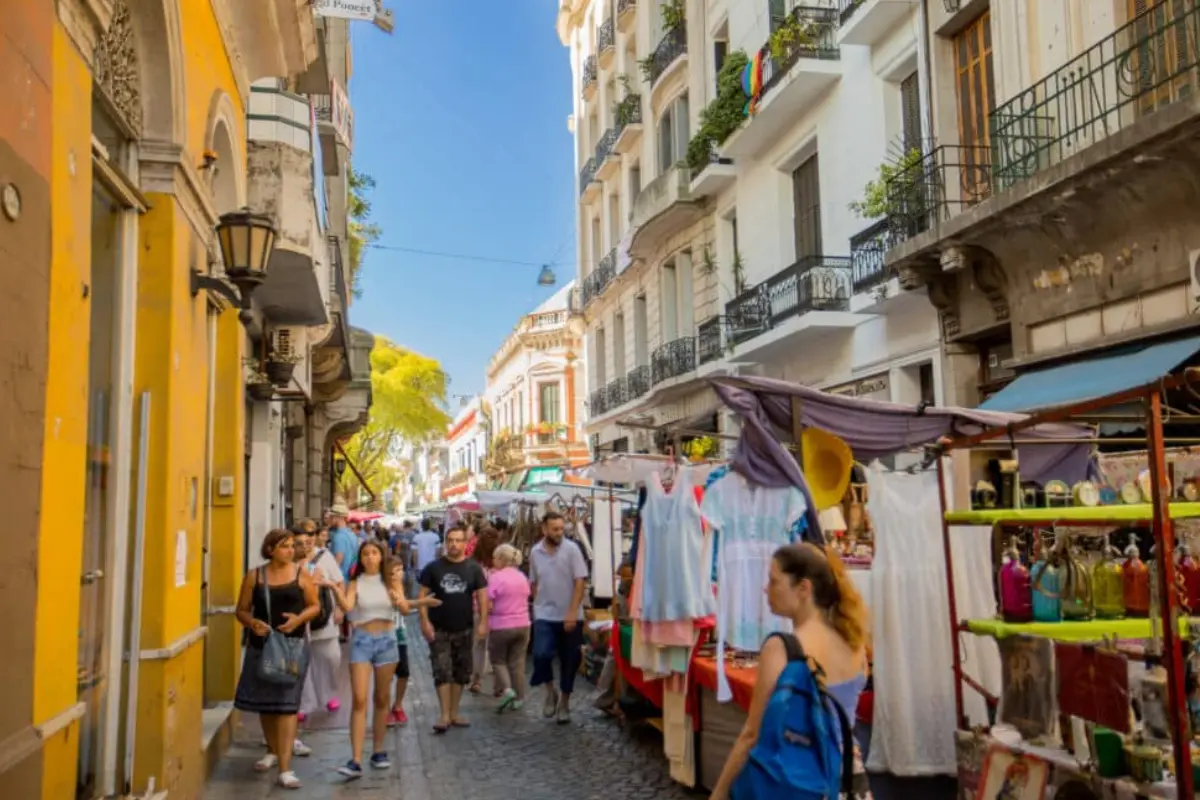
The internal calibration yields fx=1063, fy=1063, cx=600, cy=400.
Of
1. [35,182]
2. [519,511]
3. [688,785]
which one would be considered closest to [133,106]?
[35,182]

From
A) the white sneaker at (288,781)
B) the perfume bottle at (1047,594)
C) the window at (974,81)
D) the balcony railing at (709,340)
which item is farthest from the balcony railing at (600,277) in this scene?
the perfume bottle at (1047,594)

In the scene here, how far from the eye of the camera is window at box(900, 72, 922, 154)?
1435 cm

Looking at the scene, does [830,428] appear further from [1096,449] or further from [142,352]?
[142,352]

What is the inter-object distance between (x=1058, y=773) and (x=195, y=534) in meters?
5.08

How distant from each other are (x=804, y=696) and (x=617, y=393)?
24826 mm

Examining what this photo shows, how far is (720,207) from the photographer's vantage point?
21484mm

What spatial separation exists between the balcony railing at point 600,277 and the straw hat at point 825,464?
22.5 m

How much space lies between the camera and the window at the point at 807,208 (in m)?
17.3

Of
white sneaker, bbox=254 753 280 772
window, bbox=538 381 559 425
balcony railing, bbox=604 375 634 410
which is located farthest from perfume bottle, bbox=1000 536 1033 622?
window, bbox=538 381 559 425

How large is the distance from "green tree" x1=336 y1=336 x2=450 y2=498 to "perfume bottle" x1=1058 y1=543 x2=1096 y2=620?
4898cm

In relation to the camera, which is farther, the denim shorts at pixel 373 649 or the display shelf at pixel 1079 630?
the denim shorts at pixel 373 649

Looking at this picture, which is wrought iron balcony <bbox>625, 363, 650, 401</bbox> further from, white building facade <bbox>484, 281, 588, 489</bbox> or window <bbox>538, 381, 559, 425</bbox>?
window <bbox>538, 381, 559, 425</bbox>

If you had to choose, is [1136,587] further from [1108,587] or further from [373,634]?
[373,634]

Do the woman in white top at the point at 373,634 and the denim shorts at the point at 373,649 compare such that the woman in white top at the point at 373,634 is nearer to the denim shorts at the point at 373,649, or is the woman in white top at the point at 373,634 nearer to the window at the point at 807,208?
the denim shorts at the point at 373,649
